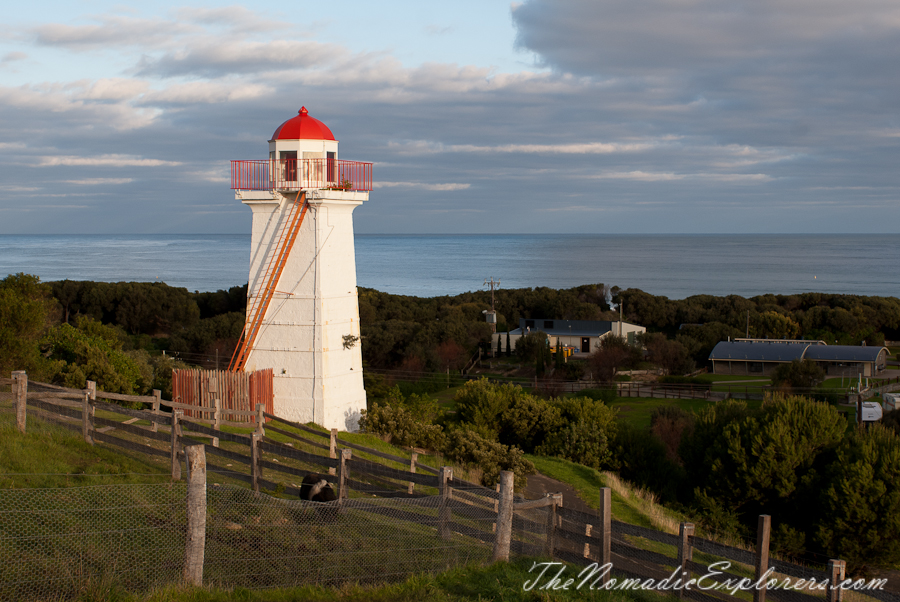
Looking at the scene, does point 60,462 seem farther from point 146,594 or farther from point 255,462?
point 146,594

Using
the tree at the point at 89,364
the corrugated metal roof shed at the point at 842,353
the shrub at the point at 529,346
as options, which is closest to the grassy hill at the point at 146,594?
the tree at the point at 89,364

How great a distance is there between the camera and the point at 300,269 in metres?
19.2

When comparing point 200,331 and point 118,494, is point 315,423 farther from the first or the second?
point 200,331

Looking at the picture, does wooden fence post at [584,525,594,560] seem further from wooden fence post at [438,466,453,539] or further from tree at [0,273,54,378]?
tree at [0,273,54,378]

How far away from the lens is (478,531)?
9.19m

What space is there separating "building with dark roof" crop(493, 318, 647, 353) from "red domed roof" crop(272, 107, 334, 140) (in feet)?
134

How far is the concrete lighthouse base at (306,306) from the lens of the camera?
1923 cm

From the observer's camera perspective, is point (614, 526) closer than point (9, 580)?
No

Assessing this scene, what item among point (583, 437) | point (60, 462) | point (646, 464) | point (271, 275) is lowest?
point (646, 464)

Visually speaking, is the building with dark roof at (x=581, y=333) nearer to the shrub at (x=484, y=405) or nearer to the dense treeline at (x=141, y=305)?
the dense treeline at (x=141, y=305)

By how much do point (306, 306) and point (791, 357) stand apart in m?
42.0

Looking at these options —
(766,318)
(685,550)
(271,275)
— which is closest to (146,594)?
(685,550)

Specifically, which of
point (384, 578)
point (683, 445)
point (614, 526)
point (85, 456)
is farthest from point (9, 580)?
point (683, 445)

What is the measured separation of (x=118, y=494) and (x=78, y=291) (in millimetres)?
62645
